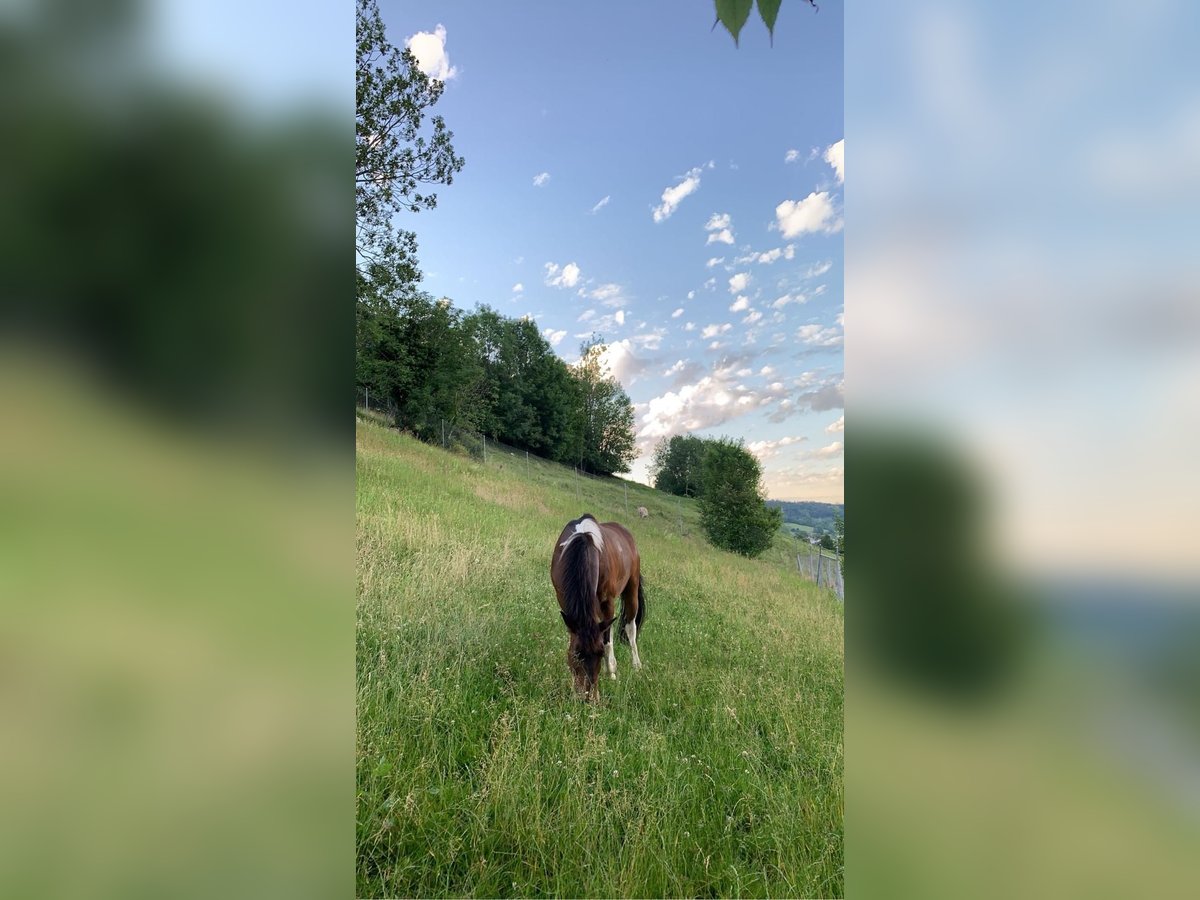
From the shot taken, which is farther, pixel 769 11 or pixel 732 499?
pixel 732 499

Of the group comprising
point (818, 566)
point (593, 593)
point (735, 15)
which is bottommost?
point (818, 566)

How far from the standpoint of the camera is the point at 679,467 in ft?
16.0

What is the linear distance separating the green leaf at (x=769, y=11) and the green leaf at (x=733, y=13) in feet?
0.11

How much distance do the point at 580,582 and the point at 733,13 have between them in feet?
9.14

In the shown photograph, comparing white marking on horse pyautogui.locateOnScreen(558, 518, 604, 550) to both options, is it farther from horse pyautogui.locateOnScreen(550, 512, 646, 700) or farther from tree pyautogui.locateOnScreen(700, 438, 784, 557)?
tree pyautogui.locateOnScreen(700, 438, 784, 557)

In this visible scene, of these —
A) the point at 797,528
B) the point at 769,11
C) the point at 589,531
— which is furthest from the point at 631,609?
the point at 769,11

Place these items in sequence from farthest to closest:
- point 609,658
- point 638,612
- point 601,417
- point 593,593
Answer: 1. point 601,417
2. point 638,612
3. point 609,658
4. point 593,593

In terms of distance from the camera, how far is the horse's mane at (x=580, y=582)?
288cm

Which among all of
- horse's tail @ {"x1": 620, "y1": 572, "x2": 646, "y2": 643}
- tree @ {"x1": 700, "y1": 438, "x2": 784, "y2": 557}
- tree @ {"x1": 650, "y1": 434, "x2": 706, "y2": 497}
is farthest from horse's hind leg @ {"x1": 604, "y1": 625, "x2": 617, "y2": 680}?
tree @ {"x1": 700, "y1": 438, "x2": 784, "y2": 557}
